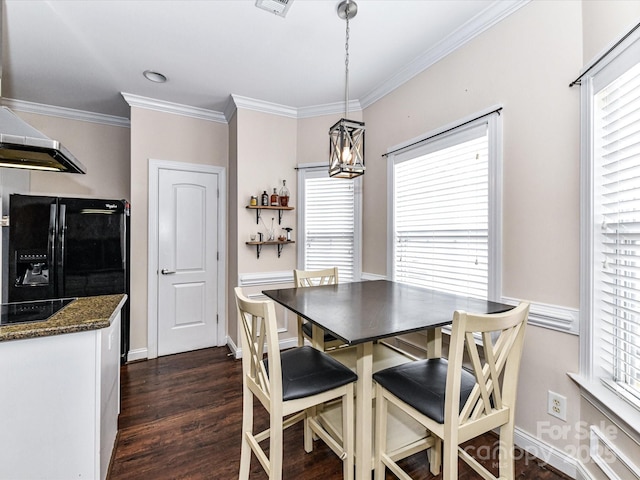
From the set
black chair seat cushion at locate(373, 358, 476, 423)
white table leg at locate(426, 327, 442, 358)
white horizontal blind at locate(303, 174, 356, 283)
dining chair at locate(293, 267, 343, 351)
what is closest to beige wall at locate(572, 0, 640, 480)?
black chair seat cushion at locate(373, 358, 476, 423)

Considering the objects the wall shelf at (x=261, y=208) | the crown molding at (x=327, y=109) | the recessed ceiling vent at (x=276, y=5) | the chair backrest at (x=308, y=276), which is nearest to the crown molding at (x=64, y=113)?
the wall shelf at (x=261, y=208)

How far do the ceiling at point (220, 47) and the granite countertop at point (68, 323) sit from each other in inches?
76.4

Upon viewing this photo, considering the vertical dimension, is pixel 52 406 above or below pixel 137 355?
above

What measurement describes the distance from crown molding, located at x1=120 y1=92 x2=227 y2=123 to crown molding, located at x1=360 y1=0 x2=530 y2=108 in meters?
1.88

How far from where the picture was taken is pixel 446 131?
2.36 m

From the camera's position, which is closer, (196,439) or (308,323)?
(196,439)

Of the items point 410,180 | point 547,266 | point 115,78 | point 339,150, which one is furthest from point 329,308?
point 115,78

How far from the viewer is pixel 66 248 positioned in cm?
283

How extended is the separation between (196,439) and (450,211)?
242 cm

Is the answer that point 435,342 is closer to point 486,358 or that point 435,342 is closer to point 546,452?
point 486,358

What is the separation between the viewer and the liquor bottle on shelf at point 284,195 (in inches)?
137

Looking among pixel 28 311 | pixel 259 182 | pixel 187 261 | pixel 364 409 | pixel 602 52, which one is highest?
pixel 602 52

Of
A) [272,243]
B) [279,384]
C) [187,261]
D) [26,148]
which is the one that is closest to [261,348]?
[279,384]

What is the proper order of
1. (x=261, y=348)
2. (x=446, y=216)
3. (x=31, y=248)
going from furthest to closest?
1. (x=31, y=248)
2. (x=446, y=216)
3. (x=261, y=348)
